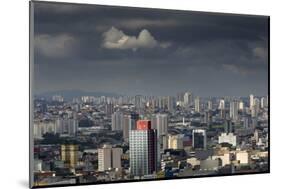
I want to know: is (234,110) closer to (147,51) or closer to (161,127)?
(161,127)

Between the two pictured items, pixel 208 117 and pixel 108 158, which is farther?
pixel 208 117

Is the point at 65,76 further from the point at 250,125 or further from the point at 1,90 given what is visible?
the point at 250,125

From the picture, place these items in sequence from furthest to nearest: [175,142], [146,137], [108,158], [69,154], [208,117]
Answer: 1. [208,117]
2. [175,142]
3. [146,137]
4. [108,158]
5. [69,154]

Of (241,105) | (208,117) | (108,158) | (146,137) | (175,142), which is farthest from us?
(241,105)

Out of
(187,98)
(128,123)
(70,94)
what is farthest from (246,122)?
(70,94)

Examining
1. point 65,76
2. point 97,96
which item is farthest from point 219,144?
point 65,76

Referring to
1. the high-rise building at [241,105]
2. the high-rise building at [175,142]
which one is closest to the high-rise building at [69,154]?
the high-rise building at [175,142]

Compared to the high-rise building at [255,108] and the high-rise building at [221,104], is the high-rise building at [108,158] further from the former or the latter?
the high-rise building at [255,108]
